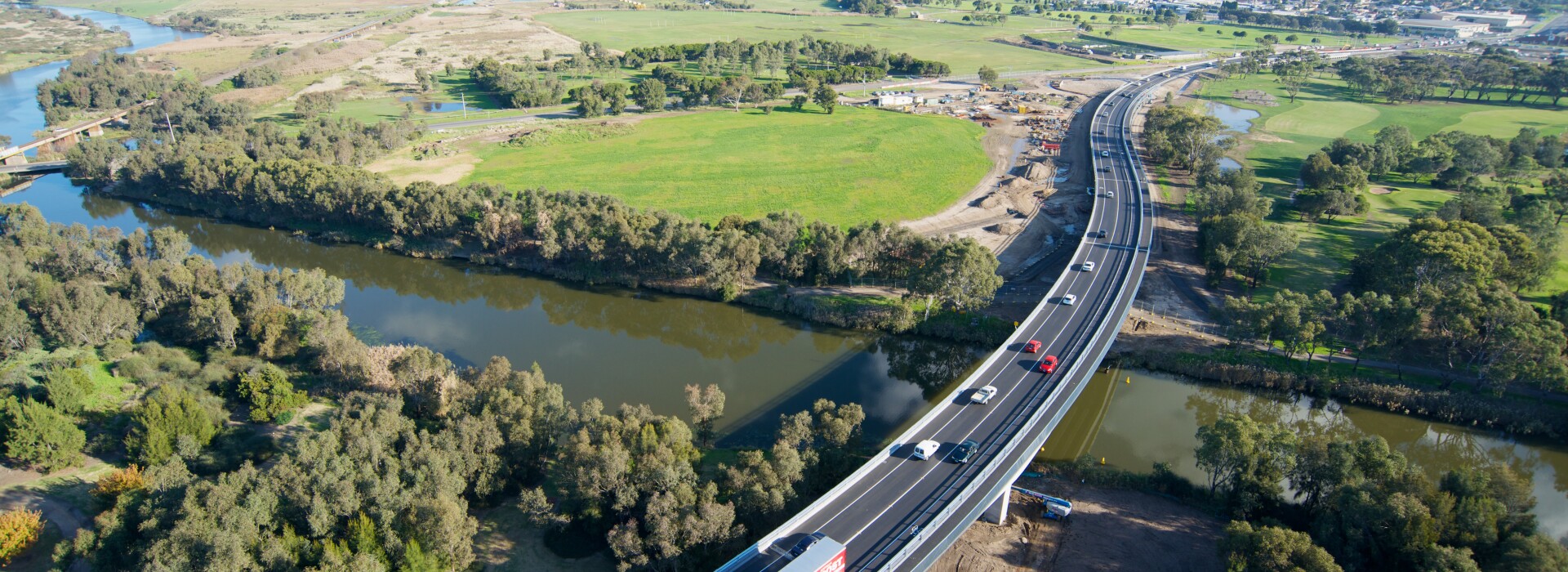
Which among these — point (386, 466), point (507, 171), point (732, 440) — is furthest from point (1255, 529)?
point (507, 171)

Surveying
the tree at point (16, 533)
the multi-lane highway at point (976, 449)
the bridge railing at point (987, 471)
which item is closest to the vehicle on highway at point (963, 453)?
the multi-lane highway at point (976, 449)

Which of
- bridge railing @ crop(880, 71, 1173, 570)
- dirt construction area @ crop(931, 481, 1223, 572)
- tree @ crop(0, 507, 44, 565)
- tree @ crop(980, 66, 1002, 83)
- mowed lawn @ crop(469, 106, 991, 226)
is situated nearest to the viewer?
bridge railing @ crop(880, 71, 1173, 570)

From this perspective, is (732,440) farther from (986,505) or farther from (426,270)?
(426,270)

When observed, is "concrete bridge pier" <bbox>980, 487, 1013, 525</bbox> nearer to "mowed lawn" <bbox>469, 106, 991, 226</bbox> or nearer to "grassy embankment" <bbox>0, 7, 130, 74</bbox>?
"mowed lawn" <bbox>469, 106, 991, 226</bbox>

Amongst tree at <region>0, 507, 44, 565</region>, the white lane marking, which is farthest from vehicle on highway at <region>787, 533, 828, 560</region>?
tree at <region>0, 507, 44, 565</region>

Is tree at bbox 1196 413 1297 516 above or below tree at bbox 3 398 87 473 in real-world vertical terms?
above

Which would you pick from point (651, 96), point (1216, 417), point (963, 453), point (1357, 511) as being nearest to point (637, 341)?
point (963, 453)

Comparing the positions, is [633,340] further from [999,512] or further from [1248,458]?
[1248,458]

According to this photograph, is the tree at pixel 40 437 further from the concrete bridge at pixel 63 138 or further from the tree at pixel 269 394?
the concrete bridge at pixel 63 138
